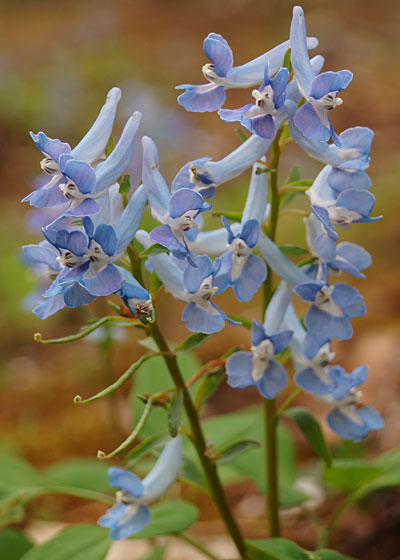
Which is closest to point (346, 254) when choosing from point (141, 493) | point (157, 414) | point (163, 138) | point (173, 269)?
point (173, 269)

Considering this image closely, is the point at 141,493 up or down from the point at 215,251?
down

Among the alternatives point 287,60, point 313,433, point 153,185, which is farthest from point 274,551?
point 287,60

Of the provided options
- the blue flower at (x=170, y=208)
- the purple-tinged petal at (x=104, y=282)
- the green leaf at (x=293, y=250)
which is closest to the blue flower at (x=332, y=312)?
the green leaf at (x=293, y=250)

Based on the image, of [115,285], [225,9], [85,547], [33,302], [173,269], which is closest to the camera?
[115,285]

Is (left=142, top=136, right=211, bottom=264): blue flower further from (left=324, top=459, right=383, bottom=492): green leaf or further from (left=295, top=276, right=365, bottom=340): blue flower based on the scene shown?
(left=324, top=459, right=383, bottom=492): green leaf

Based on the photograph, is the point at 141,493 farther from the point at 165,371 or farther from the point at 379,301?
the point at 379,301

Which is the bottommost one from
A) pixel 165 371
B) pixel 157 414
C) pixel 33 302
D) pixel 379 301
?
pixel 157 414
